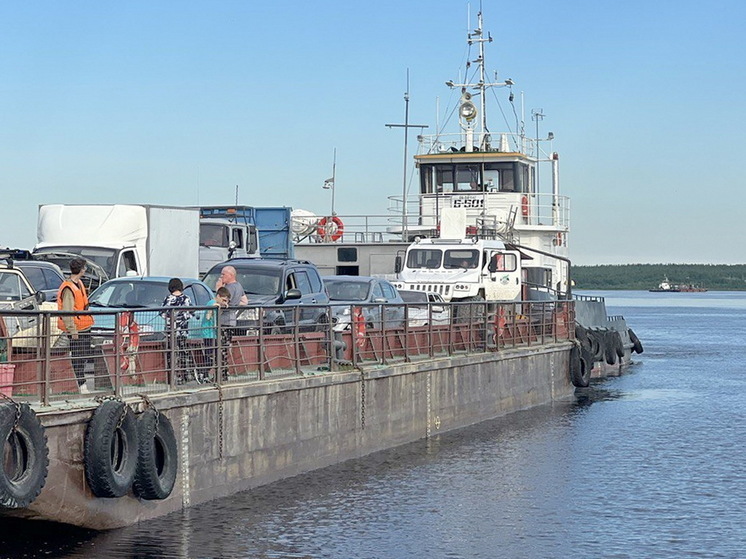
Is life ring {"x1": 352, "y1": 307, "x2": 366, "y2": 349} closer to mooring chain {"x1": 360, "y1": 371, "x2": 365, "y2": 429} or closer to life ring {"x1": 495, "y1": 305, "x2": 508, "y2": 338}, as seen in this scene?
mooring chain {"x1": 360, "y1": 371, "x2": 365, "y2": 429}

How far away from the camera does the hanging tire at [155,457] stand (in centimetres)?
1399

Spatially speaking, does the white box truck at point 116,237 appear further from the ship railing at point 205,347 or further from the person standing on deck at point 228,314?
the person standing on deck at point 228,314

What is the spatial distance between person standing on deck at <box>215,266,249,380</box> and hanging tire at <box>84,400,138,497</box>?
2.71 m

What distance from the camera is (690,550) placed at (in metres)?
15.0

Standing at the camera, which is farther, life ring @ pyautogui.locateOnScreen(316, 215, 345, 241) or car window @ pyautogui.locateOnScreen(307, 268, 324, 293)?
life ring @ pyautogui.locateOnScreen(316, 215, 345, 241)

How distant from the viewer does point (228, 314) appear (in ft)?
57.9

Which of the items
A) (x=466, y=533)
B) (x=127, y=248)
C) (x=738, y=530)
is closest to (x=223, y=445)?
(x=466, y=533)

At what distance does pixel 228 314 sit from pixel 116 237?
1012 centimetres

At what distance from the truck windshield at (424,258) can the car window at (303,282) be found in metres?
11.1

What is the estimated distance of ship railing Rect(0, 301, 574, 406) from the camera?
13422mm

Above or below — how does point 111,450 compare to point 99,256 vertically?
below

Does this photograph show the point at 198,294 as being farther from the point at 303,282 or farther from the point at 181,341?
the point at 181,341

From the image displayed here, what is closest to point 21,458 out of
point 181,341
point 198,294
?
point 181,341

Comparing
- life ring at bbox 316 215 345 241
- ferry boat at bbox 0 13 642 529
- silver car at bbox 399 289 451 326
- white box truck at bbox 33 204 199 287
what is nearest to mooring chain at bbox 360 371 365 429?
ferry boat at bbox 0 13 642 529
